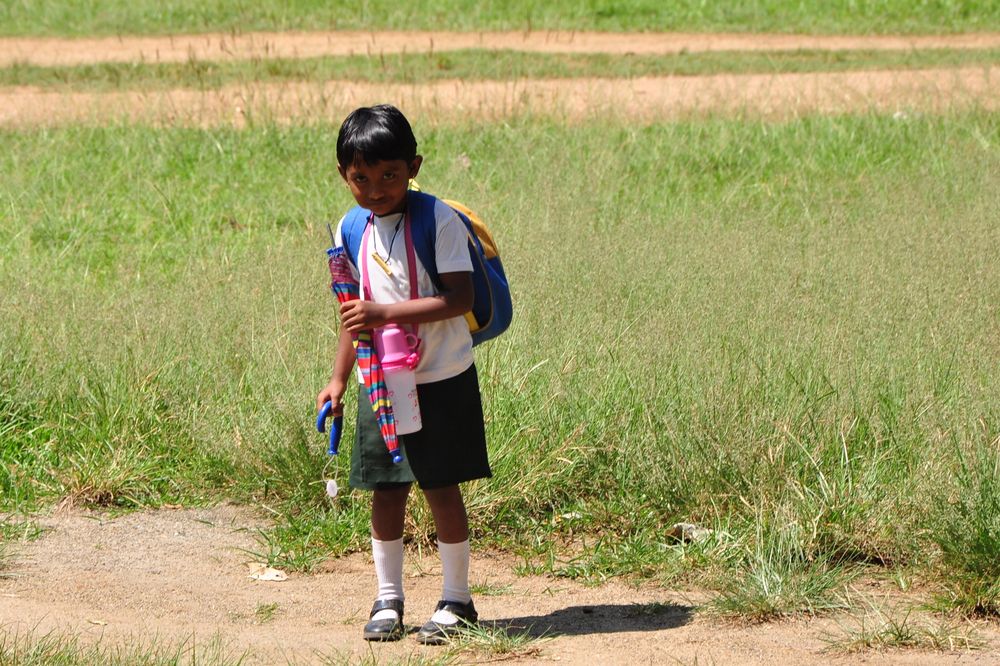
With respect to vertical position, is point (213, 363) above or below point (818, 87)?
below

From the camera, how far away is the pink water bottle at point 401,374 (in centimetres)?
333

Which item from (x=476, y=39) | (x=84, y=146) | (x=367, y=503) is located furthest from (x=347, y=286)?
(x=476, y=39)

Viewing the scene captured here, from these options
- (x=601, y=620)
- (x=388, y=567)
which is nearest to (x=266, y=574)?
(x=388, y=567)

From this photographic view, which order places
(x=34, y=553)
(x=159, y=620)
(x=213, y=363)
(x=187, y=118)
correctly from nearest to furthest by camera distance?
1. (x=159, y=620)
2. (x=34, y=553)
3. (x=213, y=363)
4. (x=187, y=118)

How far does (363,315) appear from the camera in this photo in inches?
128

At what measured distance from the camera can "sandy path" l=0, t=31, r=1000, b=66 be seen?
13391mm

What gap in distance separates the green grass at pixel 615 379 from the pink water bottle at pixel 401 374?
1.02 meters

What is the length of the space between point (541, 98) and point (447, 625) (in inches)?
292

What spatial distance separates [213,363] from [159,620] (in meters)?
1.70

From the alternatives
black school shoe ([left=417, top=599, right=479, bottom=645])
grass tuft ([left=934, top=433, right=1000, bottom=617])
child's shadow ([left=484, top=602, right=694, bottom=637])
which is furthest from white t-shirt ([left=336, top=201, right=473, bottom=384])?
grass tuft ([left=934, top=433, right=1000, bottom=617])

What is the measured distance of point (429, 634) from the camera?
3520mm

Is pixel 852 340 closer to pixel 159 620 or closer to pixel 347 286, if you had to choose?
pixel 347 286

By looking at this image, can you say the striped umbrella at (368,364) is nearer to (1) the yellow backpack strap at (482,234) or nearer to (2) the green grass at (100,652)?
(1) the yellow backpack strap at (482,234)

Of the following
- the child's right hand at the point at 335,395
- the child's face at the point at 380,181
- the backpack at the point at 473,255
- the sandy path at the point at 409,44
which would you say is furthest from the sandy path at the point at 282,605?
the sandy path at the point at 409,44
